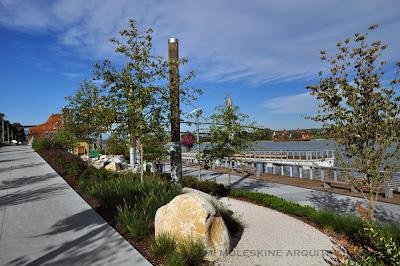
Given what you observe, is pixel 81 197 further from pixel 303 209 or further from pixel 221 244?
pixel 303 209

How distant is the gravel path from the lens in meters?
5.25

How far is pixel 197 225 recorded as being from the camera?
17.1 feet

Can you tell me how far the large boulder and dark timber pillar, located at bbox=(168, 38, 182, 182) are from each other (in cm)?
474

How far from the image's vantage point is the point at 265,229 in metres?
6.97

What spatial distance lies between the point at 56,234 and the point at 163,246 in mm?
2057

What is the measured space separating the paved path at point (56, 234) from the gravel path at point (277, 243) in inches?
72.2

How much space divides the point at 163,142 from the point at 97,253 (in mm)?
5801

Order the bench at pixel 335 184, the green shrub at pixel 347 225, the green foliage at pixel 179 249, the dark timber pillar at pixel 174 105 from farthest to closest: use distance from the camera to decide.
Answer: the bench at pixel 335 184, the dark timber pillar at pixel 174 105, the green shrub at pixel 347 225, the green foliage at pixel 179 249

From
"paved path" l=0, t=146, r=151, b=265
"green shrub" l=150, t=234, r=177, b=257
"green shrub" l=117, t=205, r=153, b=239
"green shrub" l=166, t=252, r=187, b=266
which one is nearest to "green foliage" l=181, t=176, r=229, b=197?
"paved path" l=0, t=146, r=151, b=265

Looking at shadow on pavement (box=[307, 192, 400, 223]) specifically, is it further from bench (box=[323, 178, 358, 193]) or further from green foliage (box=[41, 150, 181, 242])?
green foliage (box=[41, 150, 181, 242])

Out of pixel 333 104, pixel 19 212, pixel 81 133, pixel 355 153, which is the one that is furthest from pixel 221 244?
pixel 81 133

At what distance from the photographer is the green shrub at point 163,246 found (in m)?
4.98

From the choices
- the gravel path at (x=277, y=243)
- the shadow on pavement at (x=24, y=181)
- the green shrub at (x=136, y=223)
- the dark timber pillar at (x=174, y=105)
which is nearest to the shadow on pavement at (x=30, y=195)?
the shadow on pavement at (x=24, y=181)

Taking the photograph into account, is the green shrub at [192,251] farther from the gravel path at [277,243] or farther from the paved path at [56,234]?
the paved path at [56,234]
